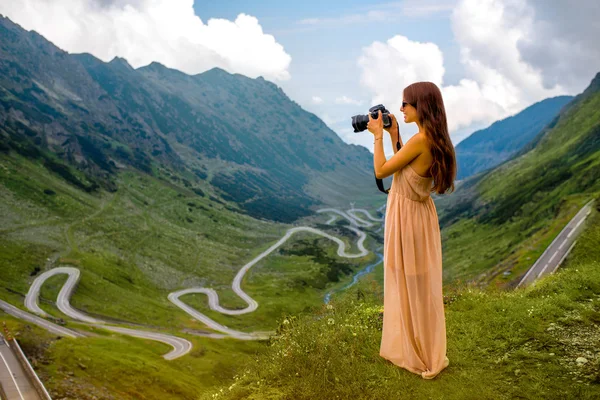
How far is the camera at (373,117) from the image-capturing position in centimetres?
820

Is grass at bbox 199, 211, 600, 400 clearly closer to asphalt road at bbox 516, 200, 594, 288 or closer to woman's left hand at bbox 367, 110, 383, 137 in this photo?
woman's left hand at bbox 367, 110, 383, 137

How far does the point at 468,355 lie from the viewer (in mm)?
9633

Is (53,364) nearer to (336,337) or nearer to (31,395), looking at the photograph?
(31,395)

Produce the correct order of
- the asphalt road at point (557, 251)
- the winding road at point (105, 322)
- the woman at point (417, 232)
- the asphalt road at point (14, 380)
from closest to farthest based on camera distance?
the woman at point (417, 232), the asphalt road at point (14, 380), the asphalt road at point (557, 251), the winding road at point (105, 322)

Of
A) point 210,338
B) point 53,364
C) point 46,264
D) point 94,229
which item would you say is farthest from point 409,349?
point 94,229

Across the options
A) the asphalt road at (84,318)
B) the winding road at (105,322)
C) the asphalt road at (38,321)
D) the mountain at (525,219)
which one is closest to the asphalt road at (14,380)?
the asphalt road at (38,321)

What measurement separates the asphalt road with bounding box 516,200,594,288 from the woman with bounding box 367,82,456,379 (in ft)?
196

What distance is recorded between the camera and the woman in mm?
8195

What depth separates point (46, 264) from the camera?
113 metres

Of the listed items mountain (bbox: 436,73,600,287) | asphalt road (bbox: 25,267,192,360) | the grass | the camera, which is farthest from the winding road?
the camera

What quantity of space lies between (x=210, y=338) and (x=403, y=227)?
3686 inches

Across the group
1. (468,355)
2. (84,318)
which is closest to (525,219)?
(84,318)

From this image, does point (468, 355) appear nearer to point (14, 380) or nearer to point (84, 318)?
point (14, 380)

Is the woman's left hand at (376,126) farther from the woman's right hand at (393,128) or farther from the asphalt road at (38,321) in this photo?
the asphalt road at (38,321)
